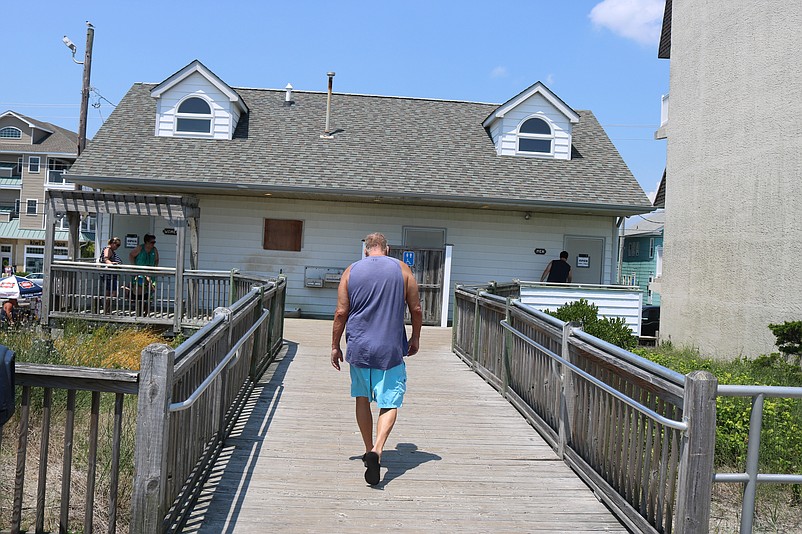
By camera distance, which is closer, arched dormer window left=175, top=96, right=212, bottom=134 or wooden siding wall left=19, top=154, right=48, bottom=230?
arched dormer window left=175, top=96, right=212, bottom=134

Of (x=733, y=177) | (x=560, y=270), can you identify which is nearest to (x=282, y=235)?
(x=560, y=270)

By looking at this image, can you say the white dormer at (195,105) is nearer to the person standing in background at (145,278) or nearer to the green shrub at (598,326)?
the person standing in background at (145,278)

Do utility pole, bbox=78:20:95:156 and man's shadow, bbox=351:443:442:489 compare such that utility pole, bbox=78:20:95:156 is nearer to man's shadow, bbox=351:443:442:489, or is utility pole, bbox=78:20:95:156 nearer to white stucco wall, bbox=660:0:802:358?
white stucco wall, bbox=660:0:802:358

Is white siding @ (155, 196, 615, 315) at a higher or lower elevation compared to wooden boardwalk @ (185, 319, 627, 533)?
higher

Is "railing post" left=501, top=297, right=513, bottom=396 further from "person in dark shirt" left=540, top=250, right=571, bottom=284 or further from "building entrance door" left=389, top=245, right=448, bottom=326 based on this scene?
"person in dark shirt" left=540, top=250, right=571, bottom=284

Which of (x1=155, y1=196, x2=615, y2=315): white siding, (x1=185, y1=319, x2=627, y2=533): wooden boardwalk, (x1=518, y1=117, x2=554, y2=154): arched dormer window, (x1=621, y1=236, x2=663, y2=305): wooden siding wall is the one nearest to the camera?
(x1=185, y1=319, x2=627, y2=533): wooden boardwalk

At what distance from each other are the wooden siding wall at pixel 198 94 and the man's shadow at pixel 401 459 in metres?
14.0

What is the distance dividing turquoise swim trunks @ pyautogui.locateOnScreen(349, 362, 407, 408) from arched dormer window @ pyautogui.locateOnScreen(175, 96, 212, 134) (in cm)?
1460

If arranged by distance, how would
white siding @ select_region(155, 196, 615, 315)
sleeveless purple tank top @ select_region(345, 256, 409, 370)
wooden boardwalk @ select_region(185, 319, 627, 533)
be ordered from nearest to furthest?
wooden boardwalk @ select_region(185, 319, 627, 533) → sleeveless purple tank top @ select_region(345, 256, 409, 370) → white siding @ select_region(155, 196, 615, 315)

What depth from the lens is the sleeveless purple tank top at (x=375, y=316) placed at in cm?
588

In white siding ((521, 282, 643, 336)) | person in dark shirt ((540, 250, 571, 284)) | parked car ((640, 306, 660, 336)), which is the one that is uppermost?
person in dark shirt ((540, 250, 571, 284))

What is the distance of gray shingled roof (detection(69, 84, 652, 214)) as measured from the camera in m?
17.4

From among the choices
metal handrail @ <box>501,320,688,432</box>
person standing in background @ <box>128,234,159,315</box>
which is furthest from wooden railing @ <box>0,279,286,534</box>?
person standing in background @ <box>128,234,159,315</box>

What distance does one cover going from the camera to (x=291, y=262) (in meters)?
18.2
